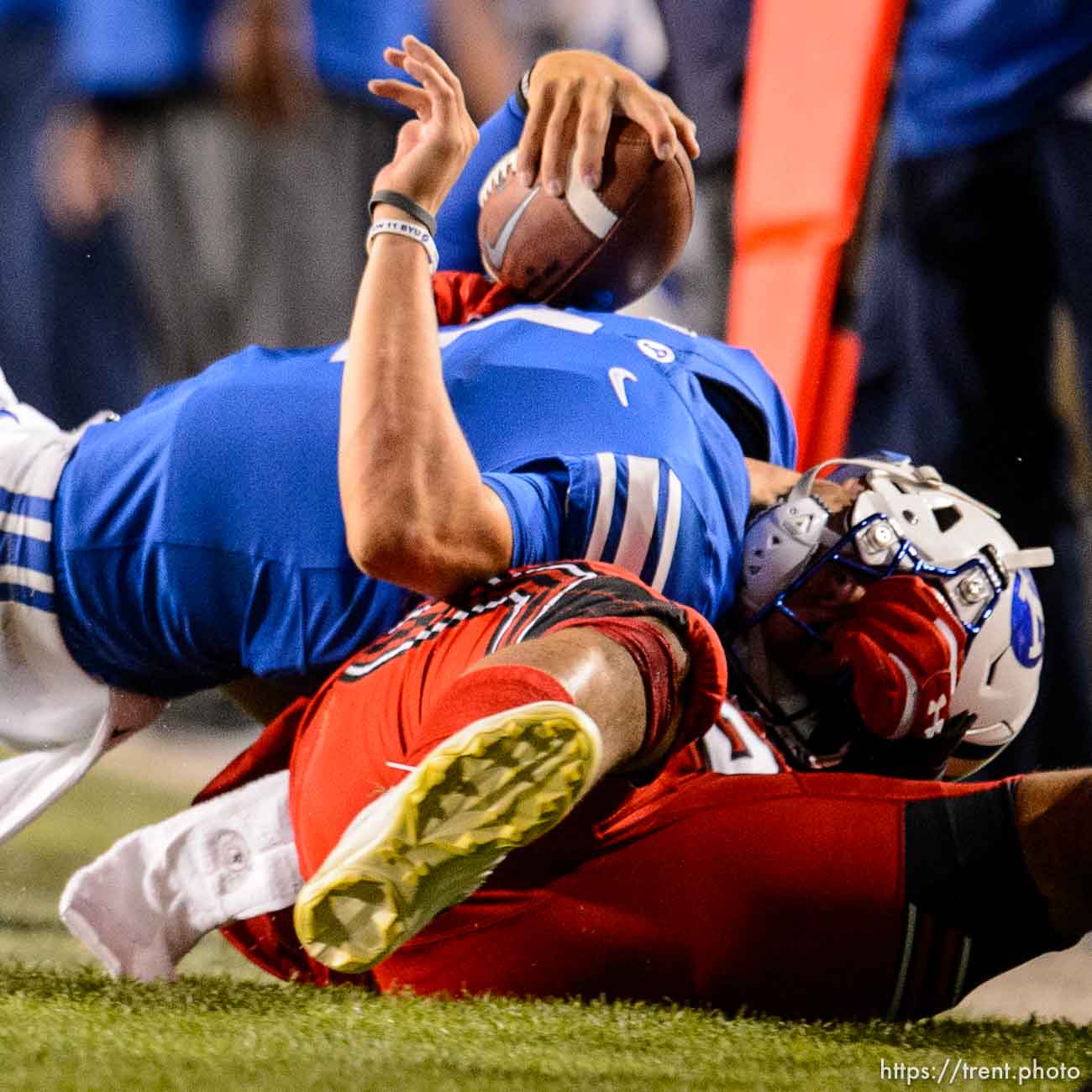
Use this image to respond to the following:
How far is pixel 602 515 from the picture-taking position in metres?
1.55

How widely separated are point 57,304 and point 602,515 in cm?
238

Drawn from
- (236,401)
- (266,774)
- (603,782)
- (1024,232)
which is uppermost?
(1024,232)

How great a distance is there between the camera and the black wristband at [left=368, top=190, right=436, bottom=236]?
151 cm

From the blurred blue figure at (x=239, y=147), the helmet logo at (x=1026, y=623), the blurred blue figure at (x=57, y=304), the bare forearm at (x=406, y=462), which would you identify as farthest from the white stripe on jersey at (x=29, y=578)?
the blurred blue figure at (x=57, y=304)

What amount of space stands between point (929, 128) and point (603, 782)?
6.22 ft

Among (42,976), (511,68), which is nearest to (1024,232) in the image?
(511,68)

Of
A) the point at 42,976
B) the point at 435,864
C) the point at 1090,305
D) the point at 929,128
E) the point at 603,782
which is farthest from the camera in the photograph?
the point at 929,128

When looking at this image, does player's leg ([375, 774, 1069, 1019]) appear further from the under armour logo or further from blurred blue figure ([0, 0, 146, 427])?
blurred blue figure ([0, 0, 146, 427])

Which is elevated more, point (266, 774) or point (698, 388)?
point (698, 388)

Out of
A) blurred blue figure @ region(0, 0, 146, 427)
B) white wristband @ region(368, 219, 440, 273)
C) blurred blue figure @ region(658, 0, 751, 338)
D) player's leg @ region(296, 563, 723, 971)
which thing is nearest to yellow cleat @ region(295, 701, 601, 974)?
player's leg @ region(296, 563, 723, 971)

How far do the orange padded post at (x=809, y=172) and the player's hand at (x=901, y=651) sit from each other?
123cm

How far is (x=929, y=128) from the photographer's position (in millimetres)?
2992

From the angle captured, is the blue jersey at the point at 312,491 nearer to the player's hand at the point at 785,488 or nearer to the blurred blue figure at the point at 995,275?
the player's hand at the point at 785,488

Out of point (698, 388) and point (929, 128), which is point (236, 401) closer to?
point (698, 388)
